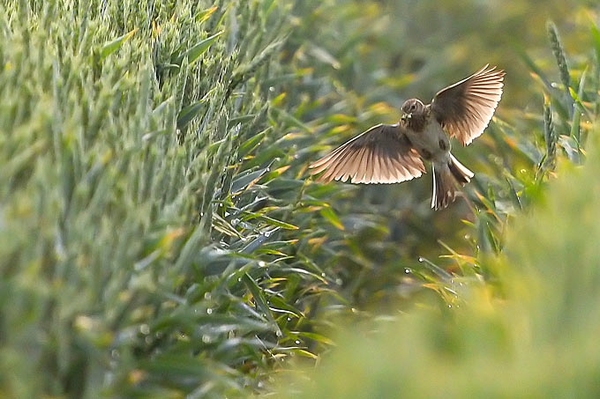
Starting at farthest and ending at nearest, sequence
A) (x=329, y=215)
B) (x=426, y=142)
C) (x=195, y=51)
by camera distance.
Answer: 1. (x=426, y=142)
2. (x=329, y=215)
3. (x=195, y=51)

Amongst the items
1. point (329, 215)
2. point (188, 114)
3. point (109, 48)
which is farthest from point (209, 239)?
point (329, 215)

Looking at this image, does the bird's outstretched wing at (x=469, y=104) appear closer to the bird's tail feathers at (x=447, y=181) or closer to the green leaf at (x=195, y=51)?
the bird's tail feathers at (x=447, y=181)

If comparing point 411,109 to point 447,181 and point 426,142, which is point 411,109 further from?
point 447,181

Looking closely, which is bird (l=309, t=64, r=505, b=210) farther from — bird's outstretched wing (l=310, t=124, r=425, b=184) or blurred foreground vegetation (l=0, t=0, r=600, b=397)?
blurred foreground vegetation (l=0, t=0, r=600, b=397)

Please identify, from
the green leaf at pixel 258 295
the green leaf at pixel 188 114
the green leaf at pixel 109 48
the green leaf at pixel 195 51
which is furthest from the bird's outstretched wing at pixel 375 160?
the green leaf at pixel 109 48

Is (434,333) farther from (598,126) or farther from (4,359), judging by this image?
(598,126)

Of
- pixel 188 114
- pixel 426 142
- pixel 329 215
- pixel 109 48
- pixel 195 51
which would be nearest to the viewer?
pixel 109 48

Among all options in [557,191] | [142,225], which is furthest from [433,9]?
[142,225]

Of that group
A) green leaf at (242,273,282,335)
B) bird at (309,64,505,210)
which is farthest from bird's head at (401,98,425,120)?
green leaf at (242,273,282,335)
